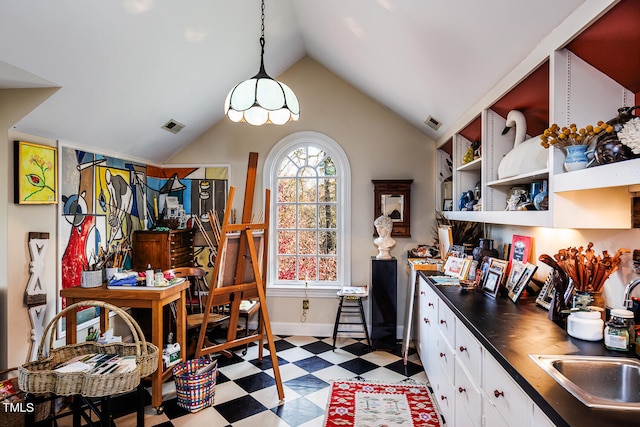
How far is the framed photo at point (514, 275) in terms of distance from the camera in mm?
2395

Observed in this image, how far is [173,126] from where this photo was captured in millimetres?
3992

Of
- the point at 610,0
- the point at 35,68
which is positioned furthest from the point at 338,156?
the point at 610,0

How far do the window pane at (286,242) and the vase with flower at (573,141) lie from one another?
10.9 feet

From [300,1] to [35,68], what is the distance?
1895 millimetres

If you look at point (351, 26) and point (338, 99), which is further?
point (338, 99)

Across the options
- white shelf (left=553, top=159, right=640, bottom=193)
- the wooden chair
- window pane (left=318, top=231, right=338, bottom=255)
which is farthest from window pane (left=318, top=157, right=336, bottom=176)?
white shelf (left=553, top=159, right=640, bottom=193)

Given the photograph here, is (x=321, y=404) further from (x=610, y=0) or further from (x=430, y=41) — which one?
(x=610, y=0)

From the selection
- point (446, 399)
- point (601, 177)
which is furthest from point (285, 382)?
point (601, 177)

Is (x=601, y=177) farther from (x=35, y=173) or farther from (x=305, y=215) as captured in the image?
(x=305, y=215)

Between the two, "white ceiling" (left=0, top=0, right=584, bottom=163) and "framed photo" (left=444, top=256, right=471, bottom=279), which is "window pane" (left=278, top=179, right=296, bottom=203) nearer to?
"white ceiling" (left=0, top=0, right=584, bottom=163)

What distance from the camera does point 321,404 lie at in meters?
2.97

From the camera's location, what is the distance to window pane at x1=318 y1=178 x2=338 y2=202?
4613 mm

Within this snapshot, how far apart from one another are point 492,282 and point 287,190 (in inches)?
106

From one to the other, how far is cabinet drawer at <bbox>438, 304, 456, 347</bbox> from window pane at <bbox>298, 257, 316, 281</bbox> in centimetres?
211
